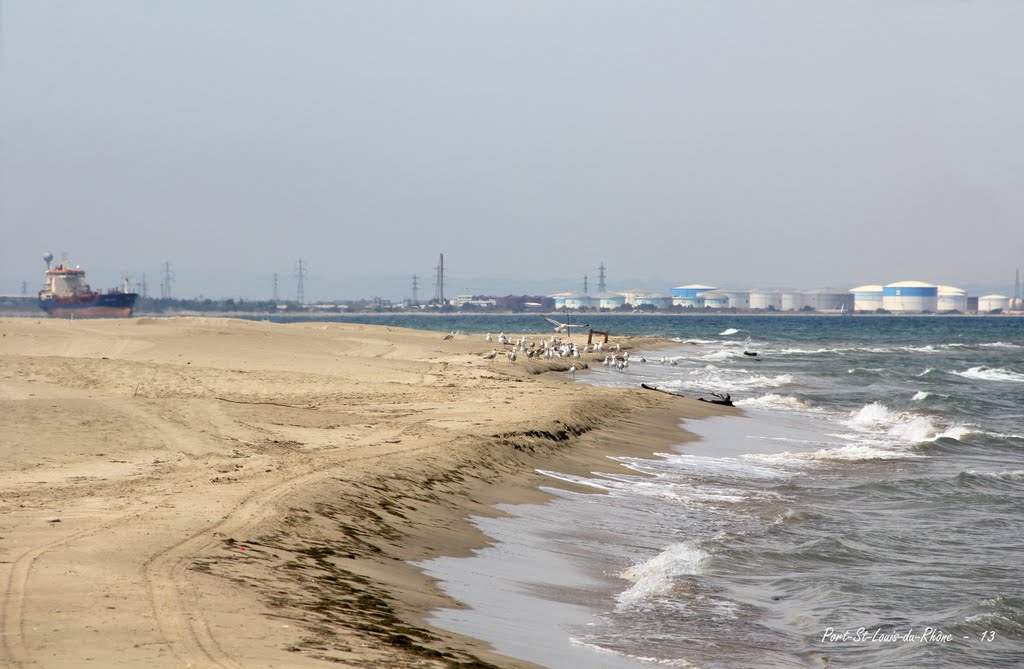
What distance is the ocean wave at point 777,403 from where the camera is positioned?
1193 inches

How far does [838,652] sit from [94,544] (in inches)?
241

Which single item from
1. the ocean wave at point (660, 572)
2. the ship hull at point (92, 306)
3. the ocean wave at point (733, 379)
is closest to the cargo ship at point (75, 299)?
the ship hull at point (92, 306)

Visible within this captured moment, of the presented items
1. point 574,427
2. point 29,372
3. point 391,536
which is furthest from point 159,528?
point 29,372

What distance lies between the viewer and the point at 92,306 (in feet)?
379

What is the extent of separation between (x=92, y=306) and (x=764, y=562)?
114637 mm

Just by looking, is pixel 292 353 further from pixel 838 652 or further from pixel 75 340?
pixel 838 652

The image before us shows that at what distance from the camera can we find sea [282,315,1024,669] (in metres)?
8.73

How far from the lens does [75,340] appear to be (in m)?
35.1

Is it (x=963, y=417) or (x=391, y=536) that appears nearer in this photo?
(x=391, y=536)

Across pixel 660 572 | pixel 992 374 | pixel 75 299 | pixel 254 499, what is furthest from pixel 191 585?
pixel 75 299

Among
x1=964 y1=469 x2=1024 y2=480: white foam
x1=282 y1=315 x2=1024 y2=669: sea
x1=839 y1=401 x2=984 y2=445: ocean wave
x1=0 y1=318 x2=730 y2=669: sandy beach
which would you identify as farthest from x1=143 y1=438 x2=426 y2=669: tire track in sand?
x1=839 y1=401 x2=984 y2=445: ocean wave

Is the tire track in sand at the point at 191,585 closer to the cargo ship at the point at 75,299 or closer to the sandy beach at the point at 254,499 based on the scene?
the sandy beach at the point at 254,499

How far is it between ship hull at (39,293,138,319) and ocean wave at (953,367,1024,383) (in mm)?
87518

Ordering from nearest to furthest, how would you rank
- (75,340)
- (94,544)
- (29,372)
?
(94,544) < (29,372) < (75,340)
